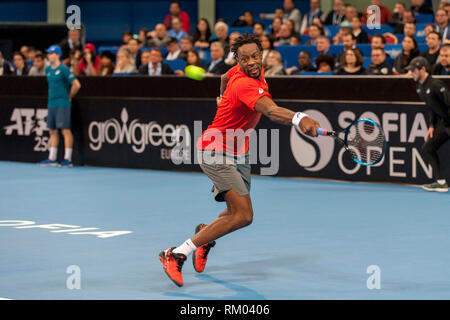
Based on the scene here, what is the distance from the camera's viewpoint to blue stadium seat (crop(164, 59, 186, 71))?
17.6 meters

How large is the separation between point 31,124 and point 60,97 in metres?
1.40

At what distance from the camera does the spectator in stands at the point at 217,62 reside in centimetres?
1588

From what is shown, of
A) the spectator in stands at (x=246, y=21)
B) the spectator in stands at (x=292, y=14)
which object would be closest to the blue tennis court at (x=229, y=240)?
the spectator in stands at (x=292, y=14)

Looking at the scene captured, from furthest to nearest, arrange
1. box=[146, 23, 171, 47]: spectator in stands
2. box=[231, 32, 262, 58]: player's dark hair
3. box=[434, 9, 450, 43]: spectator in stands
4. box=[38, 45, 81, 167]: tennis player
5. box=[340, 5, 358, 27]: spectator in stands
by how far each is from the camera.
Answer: box=[146, 23, 171, 47]: spectator in stands < box=[340, 5, 358, 27]: spectator in stands < box=[38, 45, 81, 167]: tennis player < box=[434, 9, 450, 43]: spectator in stands < box=[231, 32, 262, 58]: player's dark hair

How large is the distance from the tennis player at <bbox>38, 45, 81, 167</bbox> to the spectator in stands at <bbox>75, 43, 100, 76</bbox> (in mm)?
1632

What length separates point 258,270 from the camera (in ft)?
25.0

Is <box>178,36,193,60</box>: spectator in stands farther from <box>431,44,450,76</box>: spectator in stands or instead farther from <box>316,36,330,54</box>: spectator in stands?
<box>431,44,450,76</box>: spectator in stands

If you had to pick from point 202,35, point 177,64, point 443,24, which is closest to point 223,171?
point 443,24

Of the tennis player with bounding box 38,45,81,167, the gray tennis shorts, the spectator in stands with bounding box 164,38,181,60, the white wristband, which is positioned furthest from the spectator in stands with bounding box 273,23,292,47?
the white wristband

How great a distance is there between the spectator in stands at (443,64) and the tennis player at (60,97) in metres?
6.57

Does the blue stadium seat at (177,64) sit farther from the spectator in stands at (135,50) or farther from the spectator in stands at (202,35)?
the spectator in stands at (202,35)
